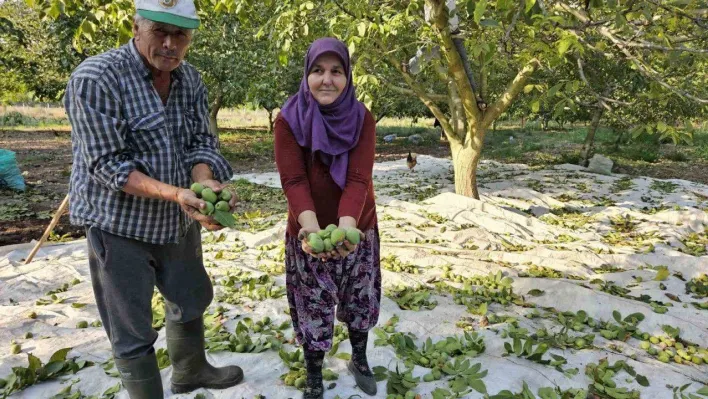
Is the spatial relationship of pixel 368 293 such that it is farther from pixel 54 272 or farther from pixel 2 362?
pixel 54 272

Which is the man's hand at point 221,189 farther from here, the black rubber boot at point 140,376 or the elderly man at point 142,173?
the black rubber boot at point 140,376

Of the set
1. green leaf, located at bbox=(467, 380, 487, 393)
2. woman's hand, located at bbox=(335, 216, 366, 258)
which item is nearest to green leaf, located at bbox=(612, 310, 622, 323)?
green leaf, located at bbox=(467, 380, 487, 393)

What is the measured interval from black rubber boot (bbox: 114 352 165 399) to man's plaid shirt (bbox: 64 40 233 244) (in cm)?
53

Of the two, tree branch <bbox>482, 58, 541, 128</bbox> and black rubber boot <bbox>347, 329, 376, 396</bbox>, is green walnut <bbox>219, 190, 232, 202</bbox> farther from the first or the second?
tree branch <bbox>482, 58, 541, 128</bbox>

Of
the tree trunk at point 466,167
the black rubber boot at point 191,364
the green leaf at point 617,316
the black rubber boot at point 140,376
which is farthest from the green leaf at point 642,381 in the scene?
the tree trunk at point 466,167

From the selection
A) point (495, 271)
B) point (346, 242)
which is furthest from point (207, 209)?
point (495, 271)

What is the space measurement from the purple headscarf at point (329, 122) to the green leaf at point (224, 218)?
1.67 feet

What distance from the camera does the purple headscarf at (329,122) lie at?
207 centimetres

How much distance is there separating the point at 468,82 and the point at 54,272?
17.7 ft

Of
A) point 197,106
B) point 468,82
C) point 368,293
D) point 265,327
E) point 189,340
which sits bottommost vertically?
point 265,327

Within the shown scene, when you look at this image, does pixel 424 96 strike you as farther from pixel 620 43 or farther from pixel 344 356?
pixel 344 356

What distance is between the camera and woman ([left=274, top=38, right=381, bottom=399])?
207 cm

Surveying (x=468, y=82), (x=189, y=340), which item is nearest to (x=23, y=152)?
(x=468, y=82)

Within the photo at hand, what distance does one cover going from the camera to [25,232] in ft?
20.2
